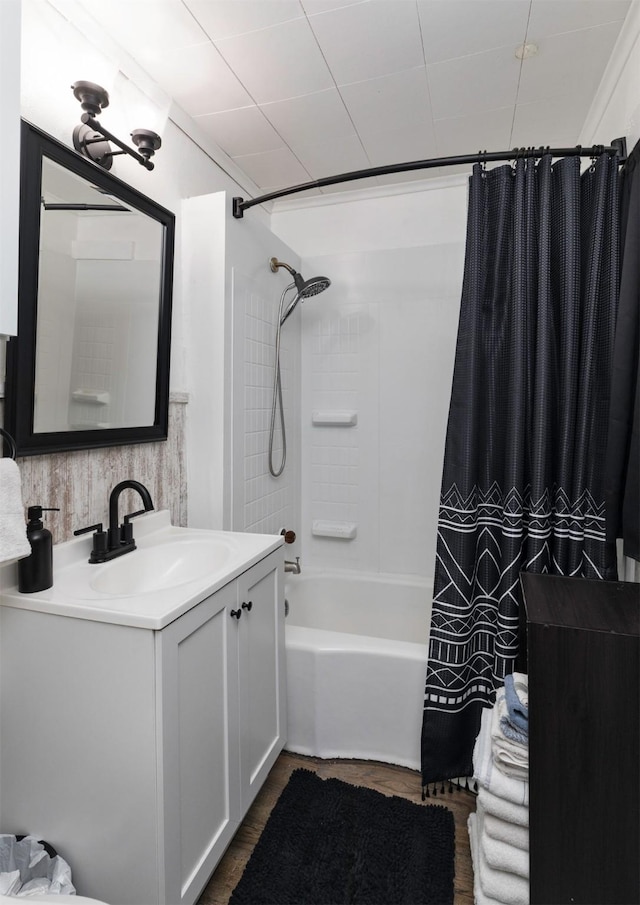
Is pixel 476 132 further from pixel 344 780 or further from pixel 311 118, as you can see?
pixel 344 780

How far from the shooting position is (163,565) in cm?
155

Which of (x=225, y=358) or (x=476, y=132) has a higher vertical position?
(x=476, y=132)

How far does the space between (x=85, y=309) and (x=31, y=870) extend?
141 cm

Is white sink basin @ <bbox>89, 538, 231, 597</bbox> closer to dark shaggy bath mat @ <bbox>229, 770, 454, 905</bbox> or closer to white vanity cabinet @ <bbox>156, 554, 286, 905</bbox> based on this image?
white vanity cabinet @ <bbox>156, 554, 286, 905</bbox>

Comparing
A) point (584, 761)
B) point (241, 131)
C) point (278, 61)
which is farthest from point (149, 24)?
point (584, 761)

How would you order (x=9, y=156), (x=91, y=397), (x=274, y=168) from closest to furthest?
1. (x=9, y=156)
2. (x=91, y=397)
3. (x=274, y=168)

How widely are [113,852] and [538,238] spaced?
81.0 inches

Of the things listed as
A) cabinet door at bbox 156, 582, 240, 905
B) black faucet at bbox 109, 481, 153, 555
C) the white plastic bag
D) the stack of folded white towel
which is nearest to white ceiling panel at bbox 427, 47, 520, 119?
black faucet at bbox 109, 481, 153, 555

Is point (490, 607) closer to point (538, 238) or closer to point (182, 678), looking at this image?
point (182, 678)

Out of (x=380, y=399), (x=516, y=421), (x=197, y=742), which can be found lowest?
(x=197, y=742)

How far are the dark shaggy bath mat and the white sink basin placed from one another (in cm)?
81

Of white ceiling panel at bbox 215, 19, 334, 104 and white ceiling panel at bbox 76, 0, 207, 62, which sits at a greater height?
white ceiling panel at bbox 215, 19, 334, 104

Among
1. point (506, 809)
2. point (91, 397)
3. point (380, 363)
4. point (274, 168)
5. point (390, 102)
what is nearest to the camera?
point (506, 809)

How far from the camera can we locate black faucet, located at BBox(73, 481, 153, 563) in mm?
1409
